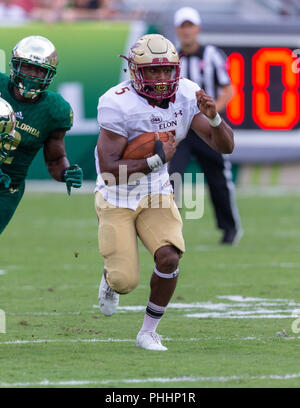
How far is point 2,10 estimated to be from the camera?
44.0 feet

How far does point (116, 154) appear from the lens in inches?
191

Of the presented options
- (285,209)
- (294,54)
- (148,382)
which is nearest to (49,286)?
(148,382)

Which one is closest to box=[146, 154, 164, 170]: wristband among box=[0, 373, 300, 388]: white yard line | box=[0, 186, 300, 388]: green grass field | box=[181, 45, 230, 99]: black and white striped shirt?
box=[0, 186, 300, 388]: green grass field

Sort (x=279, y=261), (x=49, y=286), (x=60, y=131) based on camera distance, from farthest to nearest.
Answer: (x=279, y=261) < (x=49, y=286) < (x=60, y=131)

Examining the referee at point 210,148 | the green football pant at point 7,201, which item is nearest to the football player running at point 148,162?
the green football pant at point 7,201

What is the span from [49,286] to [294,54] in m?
6.96

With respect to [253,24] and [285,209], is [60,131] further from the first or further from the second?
[253,24]

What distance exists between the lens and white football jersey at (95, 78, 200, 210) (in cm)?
488

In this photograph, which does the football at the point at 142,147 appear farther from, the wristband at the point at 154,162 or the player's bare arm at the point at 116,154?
the wristband at the point at 154,162

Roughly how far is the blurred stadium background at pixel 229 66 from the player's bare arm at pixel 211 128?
756 centimetres

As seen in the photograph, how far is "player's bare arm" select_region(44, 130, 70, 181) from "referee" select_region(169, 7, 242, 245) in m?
3.26

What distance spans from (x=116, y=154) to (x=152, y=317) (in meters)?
0.79

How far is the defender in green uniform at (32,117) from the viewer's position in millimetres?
5020

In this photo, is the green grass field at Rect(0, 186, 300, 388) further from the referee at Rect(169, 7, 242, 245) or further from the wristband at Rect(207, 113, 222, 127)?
the wristband at Rect(207, 113, 222, 127)
